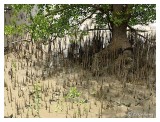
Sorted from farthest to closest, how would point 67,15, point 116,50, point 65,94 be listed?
point 116,50
point 67,15
point 65,94

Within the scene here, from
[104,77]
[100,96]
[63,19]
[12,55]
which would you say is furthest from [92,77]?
[12,55]

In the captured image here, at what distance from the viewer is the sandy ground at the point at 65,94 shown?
7121 millimetres

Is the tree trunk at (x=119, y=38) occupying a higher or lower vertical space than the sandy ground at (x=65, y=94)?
higher

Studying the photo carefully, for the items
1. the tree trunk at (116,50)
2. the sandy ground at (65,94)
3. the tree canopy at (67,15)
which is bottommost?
the sandy ground at (65,94)

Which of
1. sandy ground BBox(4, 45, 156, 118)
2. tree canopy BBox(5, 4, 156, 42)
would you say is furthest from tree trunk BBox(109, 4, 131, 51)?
sandy ground BBox(4, 45, 156, 118)

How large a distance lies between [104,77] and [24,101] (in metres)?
1.98

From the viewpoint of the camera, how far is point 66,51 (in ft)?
31.6

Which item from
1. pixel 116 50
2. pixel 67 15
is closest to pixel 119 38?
pixel 116 50

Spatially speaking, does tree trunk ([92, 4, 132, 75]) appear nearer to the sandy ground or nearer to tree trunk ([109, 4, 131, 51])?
tree trunk ([109, 4, 131, 51])

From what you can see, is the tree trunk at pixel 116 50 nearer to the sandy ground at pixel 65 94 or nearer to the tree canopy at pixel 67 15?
the tree canopy at pixel 67 15

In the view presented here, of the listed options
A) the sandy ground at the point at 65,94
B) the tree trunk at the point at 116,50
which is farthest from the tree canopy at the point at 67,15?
the sandy ground at the point at 65,94

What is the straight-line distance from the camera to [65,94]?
25.4 feet

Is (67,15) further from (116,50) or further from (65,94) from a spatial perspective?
(65,94)

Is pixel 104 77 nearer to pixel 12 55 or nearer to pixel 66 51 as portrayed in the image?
pixel 66 51
